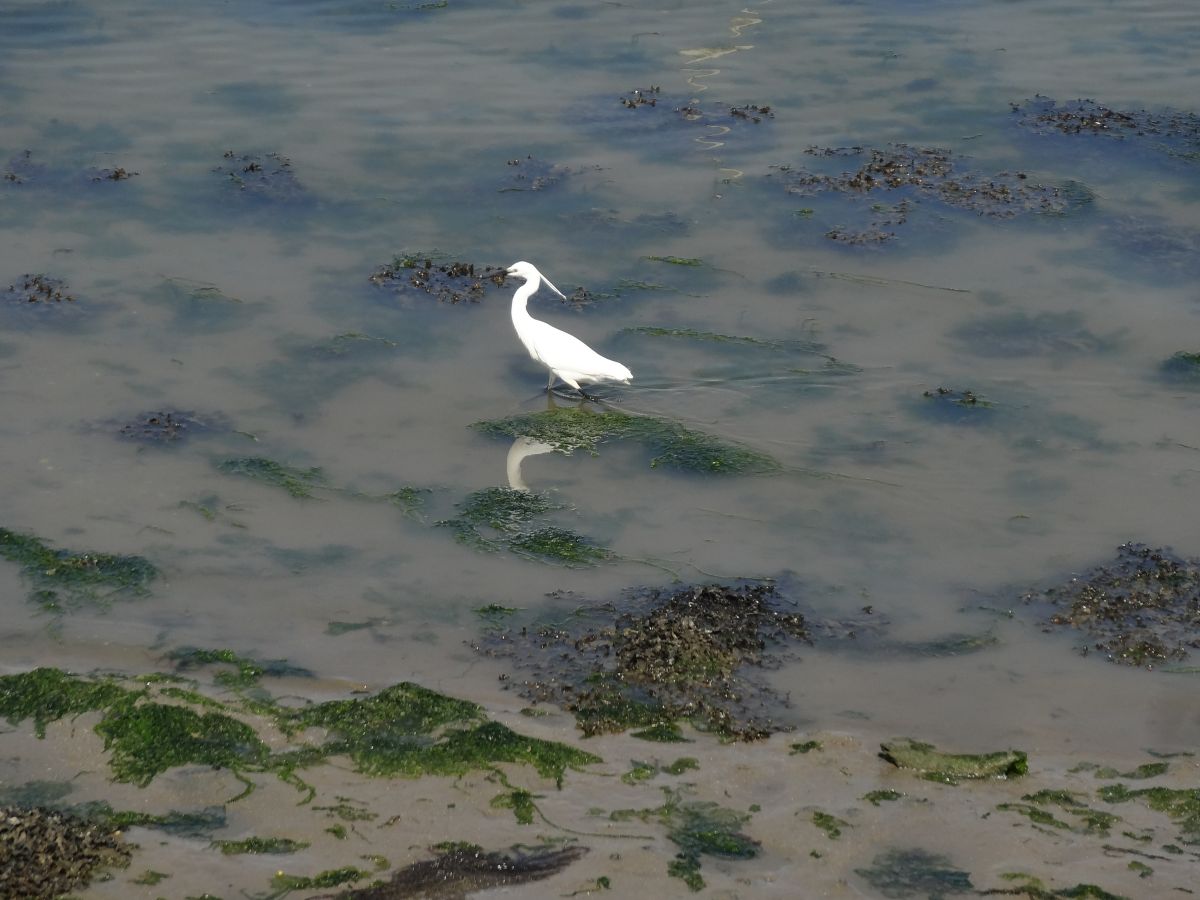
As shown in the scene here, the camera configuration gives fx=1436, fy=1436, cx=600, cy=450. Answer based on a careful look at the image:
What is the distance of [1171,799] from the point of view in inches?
257

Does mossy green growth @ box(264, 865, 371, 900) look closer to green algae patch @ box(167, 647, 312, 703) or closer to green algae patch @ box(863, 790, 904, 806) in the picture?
green algae patch @ box(167, 647, 312, 703)

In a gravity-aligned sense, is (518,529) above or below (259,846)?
above

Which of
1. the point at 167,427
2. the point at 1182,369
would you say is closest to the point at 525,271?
the point at 167,427

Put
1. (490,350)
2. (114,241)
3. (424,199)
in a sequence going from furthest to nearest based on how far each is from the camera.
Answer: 1. (424,199)
2. (114,241)
3. (490,350)

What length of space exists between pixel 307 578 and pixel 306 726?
170cm

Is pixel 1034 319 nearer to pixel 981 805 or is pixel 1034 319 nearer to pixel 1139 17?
pixel 981 805

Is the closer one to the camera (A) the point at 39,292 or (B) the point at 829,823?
(B) the point at 829,823

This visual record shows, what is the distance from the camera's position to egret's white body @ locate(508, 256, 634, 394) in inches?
412

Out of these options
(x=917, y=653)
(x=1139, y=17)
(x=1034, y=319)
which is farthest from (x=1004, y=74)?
(x=917, y=653)

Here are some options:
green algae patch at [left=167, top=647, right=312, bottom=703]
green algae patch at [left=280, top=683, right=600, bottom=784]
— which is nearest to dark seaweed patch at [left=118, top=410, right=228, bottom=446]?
green algae patch at [left=167, top=647, right=312, bottom=703]

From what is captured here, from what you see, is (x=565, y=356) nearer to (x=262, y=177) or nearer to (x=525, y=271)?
(x=525, y=271)

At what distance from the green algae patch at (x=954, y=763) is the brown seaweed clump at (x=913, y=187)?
6929 mm

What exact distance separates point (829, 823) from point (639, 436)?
4421 millimetres

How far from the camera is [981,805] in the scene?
253 inches
